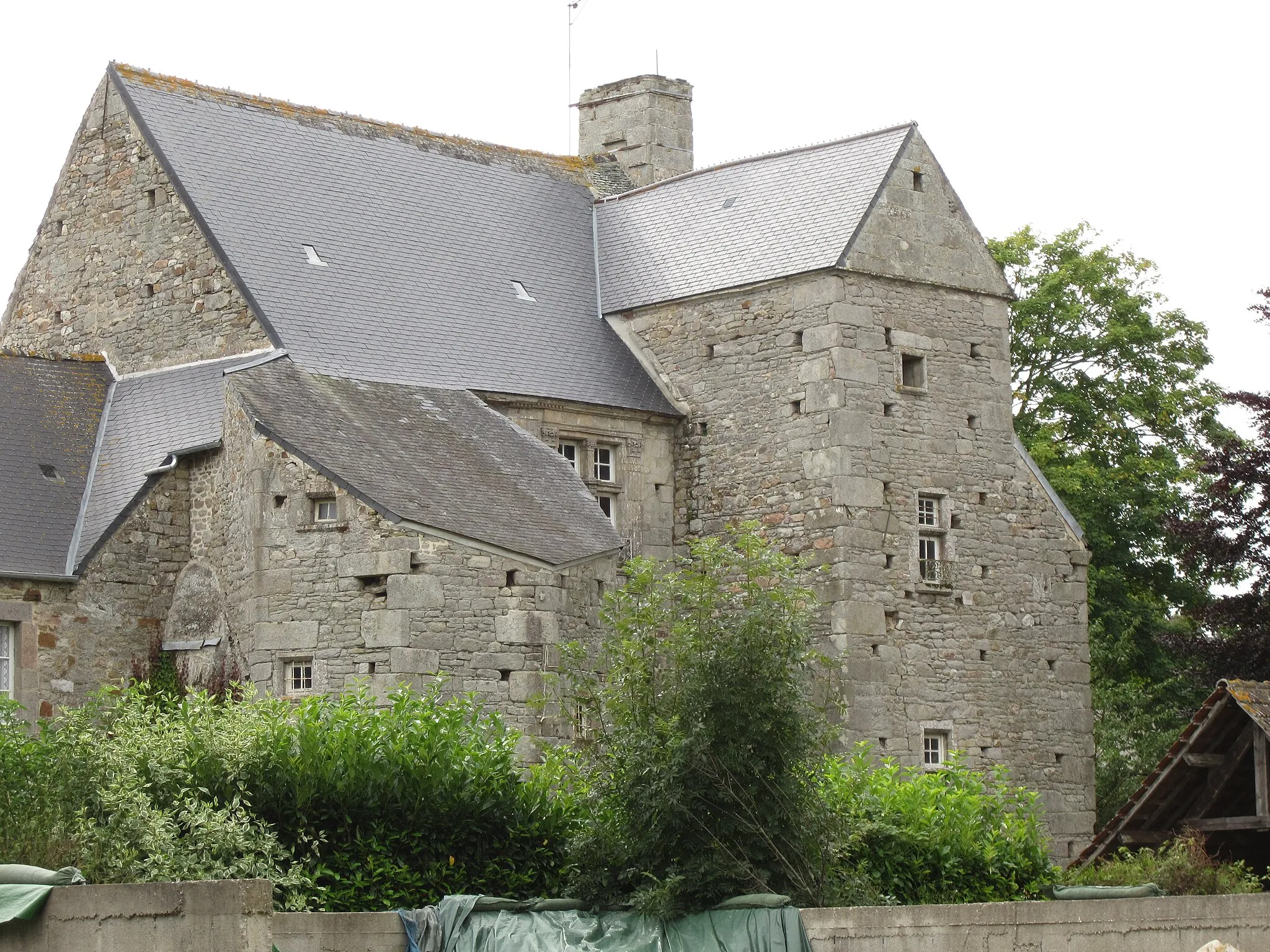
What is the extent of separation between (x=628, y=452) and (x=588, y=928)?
12.8 meters

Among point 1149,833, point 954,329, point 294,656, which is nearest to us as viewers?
point 1149,833

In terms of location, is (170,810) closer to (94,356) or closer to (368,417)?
(368,417)

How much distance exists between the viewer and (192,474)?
25.7m

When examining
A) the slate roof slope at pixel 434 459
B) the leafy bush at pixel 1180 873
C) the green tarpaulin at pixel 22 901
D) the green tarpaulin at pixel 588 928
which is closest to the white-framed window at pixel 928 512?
the slate roof slope at pixel 434 459

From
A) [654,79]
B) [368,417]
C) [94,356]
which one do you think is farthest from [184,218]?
[654,79]

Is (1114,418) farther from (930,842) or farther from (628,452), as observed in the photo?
(930,842)

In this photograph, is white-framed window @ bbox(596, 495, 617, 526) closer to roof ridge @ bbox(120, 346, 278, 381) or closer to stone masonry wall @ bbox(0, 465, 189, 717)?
roof ridge @ bbox(120, 346, 278, 381)

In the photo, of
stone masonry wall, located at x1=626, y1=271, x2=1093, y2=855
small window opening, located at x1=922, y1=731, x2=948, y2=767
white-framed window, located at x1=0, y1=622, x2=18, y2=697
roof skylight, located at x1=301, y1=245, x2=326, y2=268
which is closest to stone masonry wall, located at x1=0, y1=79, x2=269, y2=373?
roof skylight, located at x1=301, y1=245, x2=326, y2=268

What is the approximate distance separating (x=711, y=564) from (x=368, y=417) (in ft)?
28.3

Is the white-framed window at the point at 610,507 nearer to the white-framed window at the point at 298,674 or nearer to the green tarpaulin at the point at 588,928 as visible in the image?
the white-framed window at the point at 298,674

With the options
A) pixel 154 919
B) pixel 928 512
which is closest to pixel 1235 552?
pixel 928 512

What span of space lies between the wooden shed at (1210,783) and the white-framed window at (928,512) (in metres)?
6.88

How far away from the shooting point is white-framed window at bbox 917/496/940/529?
2674cm

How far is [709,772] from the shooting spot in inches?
622
